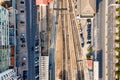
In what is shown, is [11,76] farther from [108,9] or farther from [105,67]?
[108,9]

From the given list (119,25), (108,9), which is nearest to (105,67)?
(119,25)

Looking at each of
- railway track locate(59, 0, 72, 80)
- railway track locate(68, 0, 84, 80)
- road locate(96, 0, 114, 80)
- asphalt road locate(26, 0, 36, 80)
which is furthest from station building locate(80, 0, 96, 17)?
asphalt road locate(26, 0, 36, 80)

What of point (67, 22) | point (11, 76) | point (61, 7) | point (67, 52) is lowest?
point (11, 76)

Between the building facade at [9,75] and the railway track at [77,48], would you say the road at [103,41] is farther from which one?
the building facade at [9,75]

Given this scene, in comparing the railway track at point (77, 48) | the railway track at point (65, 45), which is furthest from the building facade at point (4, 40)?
the railway track at point (77, 48)

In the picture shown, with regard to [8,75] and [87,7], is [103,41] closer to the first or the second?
[87,7]

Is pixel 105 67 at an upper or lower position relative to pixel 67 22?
lower
